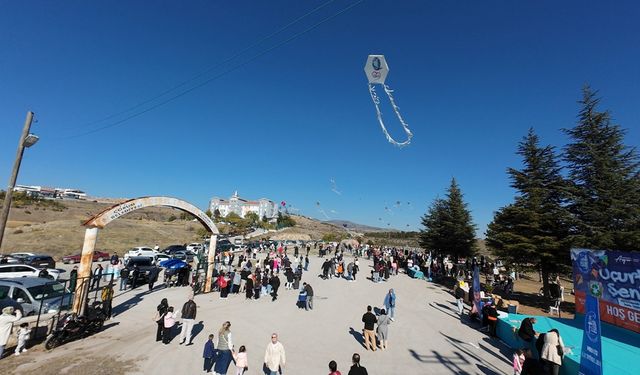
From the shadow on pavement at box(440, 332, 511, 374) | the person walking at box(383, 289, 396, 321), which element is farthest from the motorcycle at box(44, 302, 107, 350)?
the shadow on pavement at box(440, 332, 511, 374)

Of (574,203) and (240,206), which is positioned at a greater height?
(240,206)

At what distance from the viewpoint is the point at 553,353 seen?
945 centimetres

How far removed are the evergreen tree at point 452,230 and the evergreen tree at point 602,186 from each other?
13.2 m

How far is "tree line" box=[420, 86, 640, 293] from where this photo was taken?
19.1m

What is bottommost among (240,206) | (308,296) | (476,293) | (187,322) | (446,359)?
(446,359)

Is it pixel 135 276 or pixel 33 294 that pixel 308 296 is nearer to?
pixel 33 294

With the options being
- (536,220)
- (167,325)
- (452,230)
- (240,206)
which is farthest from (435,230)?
(240,206)

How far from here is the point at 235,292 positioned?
2081 centimetres

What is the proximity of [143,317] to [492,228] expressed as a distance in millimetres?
26658

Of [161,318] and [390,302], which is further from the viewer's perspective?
[390,302]

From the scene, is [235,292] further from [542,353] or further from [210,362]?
[542,353]

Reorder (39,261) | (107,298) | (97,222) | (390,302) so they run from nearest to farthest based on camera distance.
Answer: (107,298) < (97,222) < (390,302) < (39,261)

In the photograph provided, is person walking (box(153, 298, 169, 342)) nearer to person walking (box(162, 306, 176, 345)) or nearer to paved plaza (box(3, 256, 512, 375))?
person walking (box(162, 306, 176, 345))

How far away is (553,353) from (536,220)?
51.3 ft
